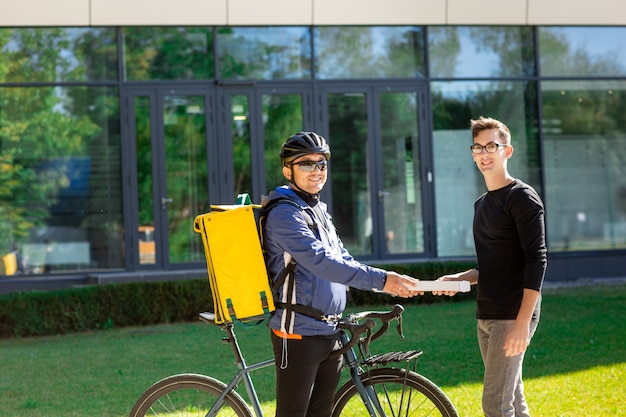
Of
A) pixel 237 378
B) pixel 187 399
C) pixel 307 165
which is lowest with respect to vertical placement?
pixel 187 399

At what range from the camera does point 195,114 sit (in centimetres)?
1683

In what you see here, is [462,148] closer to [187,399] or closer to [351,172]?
[351,172]

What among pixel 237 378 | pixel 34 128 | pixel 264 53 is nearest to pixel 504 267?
pixel 237 378

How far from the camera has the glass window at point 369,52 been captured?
56.6ft

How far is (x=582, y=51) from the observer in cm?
1822

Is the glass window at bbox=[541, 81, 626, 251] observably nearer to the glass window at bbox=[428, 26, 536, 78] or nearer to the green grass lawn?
the glass window at bbox=[428, 26, 536, 78]

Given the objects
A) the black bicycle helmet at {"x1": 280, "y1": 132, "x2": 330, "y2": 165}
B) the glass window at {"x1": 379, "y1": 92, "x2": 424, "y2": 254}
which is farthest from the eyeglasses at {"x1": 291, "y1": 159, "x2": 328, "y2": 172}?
the glass window at {"x1": 379, "y1": 92, "x2": 424, "y2": 254}

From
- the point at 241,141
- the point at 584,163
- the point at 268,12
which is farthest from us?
the point at 584,163

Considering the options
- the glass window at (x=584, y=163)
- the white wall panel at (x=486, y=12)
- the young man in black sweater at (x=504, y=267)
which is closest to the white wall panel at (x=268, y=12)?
the white wall panel at (x=486, y=12)

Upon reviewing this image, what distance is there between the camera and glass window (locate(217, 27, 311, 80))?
16.9m

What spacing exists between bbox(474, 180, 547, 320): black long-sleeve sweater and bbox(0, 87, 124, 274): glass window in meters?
12.4

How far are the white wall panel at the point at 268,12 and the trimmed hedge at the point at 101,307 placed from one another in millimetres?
4986

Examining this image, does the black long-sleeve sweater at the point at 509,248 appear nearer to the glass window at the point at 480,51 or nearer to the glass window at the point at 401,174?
the glass window at the point at 401,174

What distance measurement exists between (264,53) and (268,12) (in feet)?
2.23
